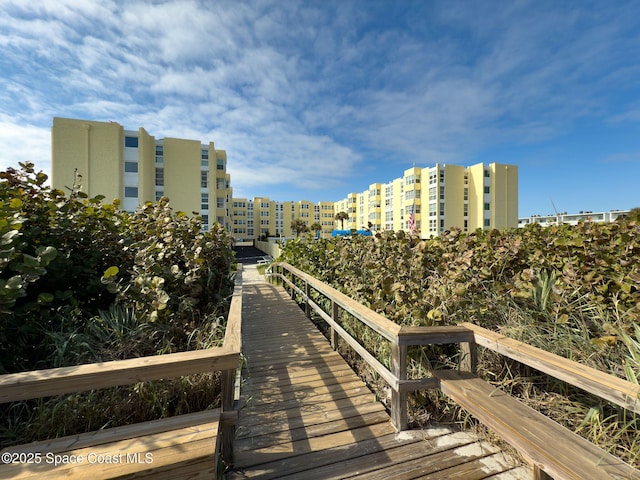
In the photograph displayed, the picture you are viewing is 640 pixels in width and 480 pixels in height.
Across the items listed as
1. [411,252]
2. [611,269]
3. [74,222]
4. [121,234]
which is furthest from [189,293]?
[611,269]

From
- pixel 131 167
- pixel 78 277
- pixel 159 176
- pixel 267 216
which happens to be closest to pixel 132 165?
pixel 131 167

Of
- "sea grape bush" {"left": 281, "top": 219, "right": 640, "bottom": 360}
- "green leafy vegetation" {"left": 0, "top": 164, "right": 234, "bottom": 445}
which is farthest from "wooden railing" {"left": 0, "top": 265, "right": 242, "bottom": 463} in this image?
"sea grape bush" {"left": 281, "top": 219, "right": 640, "bottom": 360}

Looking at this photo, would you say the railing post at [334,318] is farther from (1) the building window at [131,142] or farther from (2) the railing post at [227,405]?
(1) the building window at [131,142]

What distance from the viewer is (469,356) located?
2.28 m

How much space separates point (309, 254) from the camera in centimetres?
673

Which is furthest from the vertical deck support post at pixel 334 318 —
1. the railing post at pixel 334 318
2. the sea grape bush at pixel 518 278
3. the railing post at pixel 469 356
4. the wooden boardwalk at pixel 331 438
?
the railing post at pixel 469 356

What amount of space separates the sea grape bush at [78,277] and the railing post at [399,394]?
197 cm

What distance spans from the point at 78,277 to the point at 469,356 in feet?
12.3

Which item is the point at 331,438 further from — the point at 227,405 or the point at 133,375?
the point at 133,375

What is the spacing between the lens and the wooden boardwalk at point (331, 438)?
1859 millimetres

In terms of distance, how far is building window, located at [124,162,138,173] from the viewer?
26.7m

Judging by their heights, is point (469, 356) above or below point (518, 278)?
below

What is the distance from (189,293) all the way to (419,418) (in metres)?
2.63

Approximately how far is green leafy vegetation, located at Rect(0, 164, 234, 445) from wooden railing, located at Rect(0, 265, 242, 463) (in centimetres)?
47
